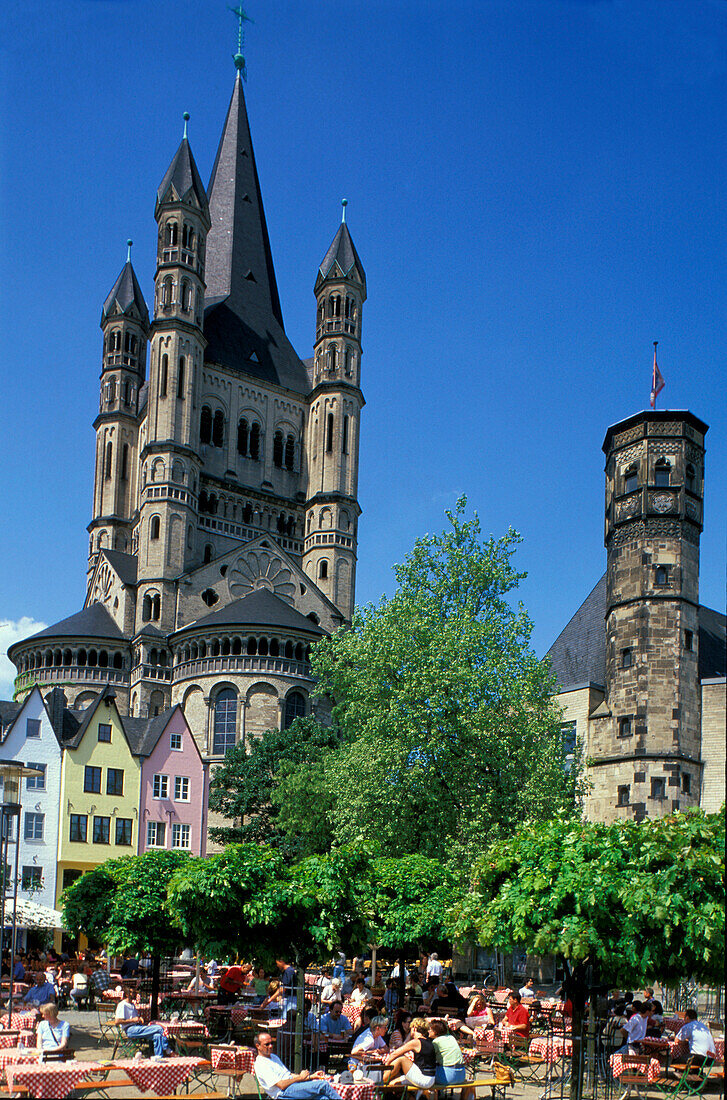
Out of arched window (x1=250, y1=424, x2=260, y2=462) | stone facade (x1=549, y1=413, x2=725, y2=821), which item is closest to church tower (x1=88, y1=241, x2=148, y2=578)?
arched window (x1=250, y1=424, x2=260, y2=462)

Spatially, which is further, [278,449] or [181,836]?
[278,449]

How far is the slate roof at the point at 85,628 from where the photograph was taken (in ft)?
239

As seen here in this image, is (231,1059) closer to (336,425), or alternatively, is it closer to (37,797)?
(37,797)

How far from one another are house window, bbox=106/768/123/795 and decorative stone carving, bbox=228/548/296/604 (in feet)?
83.3

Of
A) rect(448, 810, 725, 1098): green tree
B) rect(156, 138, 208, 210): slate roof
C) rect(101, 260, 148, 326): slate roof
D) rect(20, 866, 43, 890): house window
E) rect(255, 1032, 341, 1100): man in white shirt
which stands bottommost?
rect(20, 866, 43, 890): house window

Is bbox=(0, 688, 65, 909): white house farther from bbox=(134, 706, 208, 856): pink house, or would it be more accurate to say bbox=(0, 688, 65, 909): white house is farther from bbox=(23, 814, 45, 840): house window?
bbox=(134, 706, 208, 856): pink house

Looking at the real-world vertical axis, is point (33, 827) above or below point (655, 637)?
below

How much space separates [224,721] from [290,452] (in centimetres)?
2769

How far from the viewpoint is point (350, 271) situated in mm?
86750

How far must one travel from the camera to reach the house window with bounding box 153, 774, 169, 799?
54.8m

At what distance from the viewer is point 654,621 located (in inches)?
1558

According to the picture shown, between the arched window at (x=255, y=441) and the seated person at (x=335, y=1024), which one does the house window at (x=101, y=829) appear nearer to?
the seated person at (x=335, y=1024)

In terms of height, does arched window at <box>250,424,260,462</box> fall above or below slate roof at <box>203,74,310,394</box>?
below

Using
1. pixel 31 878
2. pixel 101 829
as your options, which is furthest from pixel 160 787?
pixel 31 878
